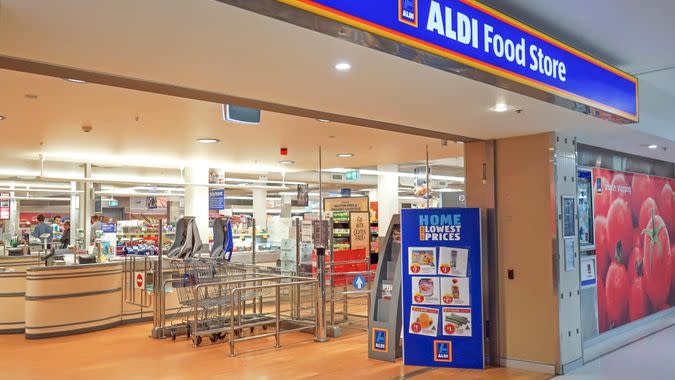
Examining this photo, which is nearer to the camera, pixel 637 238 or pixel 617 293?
pixel 617 293

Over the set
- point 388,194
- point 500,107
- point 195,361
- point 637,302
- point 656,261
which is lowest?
point 195,361

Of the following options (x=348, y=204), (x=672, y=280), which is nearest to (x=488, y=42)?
(x=672, y=280)

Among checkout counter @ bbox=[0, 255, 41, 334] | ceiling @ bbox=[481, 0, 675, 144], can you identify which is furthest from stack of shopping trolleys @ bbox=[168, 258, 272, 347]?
ceiling @ bbox=[481, 0, 675, 144]

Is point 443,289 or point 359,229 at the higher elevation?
point 359,229

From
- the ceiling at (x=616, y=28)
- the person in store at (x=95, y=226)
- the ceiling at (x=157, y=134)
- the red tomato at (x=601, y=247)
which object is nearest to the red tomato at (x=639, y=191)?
the red tomato at (x=601, y=247)

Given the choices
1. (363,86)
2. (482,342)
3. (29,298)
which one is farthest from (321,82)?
(29,298)

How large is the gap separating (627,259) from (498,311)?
2.52 m

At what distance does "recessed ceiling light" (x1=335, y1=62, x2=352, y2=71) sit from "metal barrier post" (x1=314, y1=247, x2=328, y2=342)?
4.36 meters

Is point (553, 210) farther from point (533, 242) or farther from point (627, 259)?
point (627, 259)

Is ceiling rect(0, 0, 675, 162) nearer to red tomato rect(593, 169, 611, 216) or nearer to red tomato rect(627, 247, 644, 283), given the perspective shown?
red tomato rect(593, 169, 611, 216)

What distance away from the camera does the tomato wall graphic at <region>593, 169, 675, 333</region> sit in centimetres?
690

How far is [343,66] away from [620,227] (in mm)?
5418

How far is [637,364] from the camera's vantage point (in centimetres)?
612

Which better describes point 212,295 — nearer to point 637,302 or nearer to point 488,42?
point 637,302
